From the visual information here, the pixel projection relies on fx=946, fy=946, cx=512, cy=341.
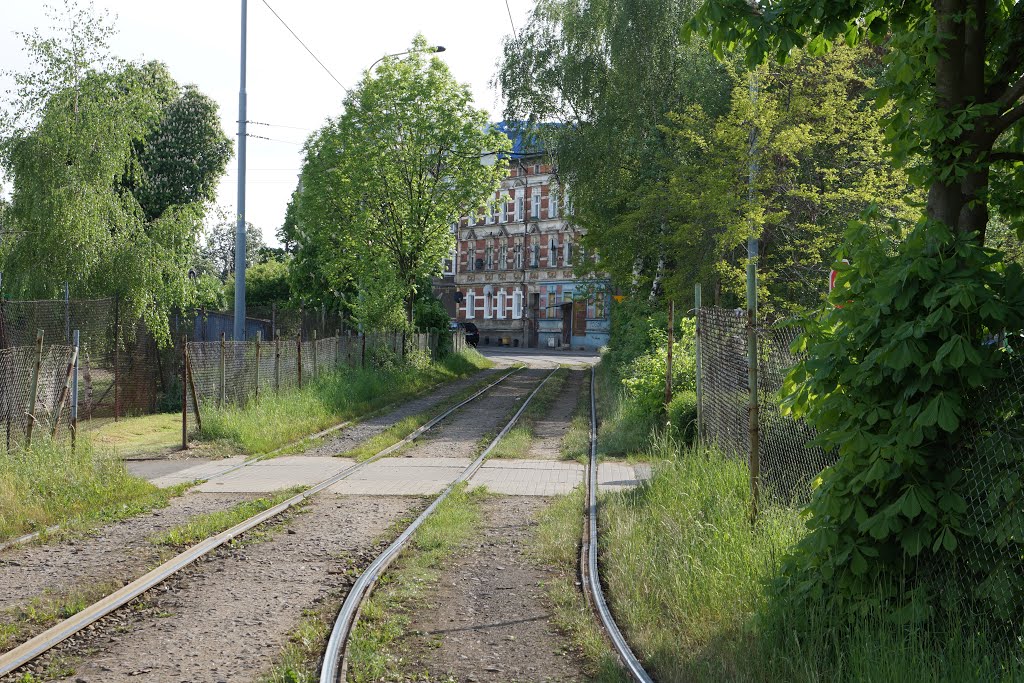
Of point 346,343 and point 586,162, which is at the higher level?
point 586,162

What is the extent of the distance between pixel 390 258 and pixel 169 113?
18454 millimetres

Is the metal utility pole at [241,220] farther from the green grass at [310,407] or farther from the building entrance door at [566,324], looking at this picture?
the building entrance door at [566,324]

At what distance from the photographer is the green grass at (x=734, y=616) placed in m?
4.60

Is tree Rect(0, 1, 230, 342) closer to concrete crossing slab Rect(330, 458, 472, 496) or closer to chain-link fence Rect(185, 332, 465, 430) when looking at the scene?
chain-link fence Rect(185, 332, 465, 430)

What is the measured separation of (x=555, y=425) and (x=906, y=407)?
15.8 metres

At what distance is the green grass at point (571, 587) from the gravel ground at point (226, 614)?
1.64 meters

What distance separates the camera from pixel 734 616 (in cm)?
599

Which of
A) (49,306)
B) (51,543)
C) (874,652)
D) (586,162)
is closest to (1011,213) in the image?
(874,652)

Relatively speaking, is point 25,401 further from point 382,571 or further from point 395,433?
point 395,433

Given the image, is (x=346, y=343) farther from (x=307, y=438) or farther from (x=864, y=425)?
(x=864, y=425)

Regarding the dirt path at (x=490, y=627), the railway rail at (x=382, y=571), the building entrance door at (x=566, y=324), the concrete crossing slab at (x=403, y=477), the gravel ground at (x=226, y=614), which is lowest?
the dirt path at (x=490, y=627)

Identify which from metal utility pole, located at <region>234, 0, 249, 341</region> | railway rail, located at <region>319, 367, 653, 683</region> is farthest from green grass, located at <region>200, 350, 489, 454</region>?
railway rail, located at <region>319, 367, 653, 683</region>

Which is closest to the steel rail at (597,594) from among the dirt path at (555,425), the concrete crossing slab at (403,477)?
the concrete crossing slab at (403,477)

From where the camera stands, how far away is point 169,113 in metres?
45.7
